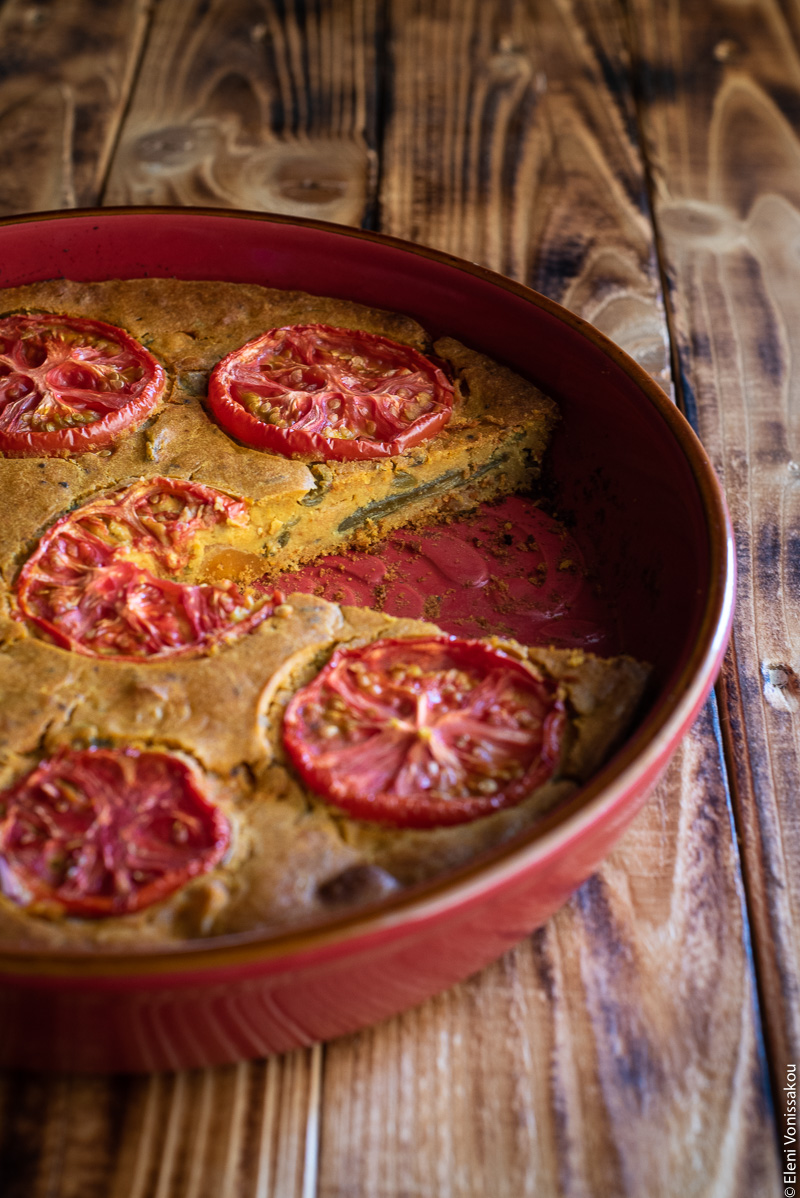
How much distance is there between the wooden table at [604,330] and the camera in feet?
6.63

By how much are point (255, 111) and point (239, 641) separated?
341cm

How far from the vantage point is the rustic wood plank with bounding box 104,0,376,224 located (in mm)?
4645

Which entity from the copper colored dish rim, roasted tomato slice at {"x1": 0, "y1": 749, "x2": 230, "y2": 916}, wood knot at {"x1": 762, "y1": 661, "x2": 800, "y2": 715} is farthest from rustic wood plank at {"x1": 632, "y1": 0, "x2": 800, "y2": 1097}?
roasted tomato slice at {"x1": 0, "y1": 749, "x2": 230, "y2": 916}

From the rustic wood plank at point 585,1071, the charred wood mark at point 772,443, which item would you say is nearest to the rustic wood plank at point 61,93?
the charred wood mark at point 772,443

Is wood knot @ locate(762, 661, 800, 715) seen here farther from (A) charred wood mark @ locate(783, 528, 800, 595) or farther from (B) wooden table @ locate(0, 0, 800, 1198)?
(A) charred wood mark @ locate(783, 528, 800, 595)

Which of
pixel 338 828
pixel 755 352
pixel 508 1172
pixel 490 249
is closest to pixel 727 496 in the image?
pixel 755 352

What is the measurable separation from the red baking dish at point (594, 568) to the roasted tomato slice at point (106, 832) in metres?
0.27

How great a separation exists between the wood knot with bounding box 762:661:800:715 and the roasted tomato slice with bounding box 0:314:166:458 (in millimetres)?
1934

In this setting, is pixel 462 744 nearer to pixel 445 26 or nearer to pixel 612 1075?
pixel 612 1075

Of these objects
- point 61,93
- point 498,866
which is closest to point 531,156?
point 61,93

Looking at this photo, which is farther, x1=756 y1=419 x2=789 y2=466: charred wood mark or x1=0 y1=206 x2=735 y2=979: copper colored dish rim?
x1=756 y1=419 x2=789 y2=466: charred wood mark

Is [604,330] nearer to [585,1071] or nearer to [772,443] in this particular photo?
[772,443]

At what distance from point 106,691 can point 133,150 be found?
10.6 feet

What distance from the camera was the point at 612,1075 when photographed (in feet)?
6.96
